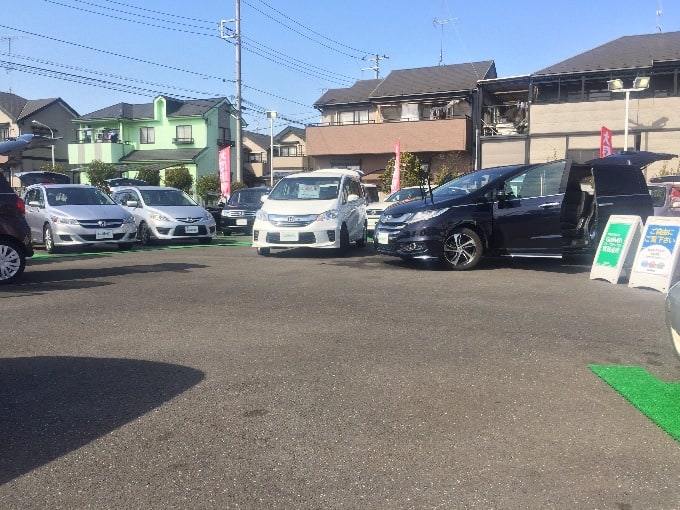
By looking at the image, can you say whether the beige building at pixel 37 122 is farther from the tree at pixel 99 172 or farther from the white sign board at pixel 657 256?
the white sign board at pixel 657 256

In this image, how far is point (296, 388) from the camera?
3.89 metres

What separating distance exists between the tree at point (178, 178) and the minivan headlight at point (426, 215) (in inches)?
1221

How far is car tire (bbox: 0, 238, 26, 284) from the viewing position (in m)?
8.12

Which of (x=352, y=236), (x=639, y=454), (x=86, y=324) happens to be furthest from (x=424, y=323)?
(x=352, y=236)

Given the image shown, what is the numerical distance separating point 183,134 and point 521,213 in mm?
38496

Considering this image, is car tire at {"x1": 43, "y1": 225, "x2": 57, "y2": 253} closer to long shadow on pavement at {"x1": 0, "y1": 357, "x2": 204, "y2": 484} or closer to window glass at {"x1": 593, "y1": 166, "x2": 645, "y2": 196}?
long shadow on pavement at {"x1": 0, "y1": 357, "x2": 204, "y2": 484}

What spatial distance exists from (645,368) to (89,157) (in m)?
44.9

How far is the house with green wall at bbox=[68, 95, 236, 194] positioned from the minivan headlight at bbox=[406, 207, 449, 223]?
3504cm

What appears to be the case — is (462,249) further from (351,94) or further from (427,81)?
(351,94)

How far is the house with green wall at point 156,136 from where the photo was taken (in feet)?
141

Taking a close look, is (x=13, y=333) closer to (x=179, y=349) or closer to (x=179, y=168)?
(x=179, y=349)


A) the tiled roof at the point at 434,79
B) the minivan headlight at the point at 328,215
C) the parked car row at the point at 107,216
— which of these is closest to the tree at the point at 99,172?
the tiled roof at the point at 434,79

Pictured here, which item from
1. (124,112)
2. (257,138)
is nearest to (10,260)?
(124,112)

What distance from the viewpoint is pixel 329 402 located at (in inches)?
144
